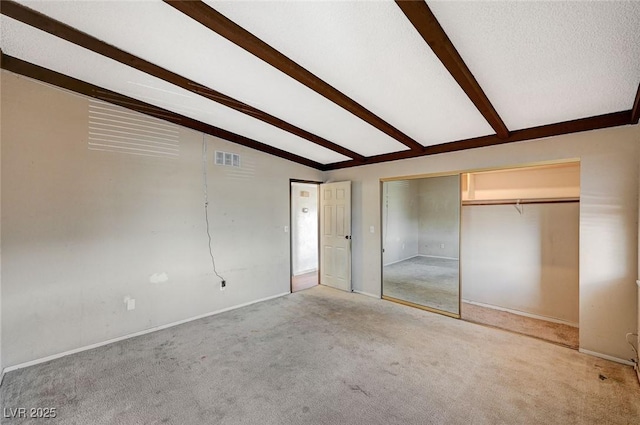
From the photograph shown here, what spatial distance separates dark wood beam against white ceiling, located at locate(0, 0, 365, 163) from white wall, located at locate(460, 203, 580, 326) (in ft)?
11.1

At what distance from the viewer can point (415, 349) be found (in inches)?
113

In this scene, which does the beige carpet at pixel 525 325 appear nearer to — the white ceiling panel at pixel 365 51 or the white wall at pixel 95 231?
the white ceiling panel at pixel 365 51

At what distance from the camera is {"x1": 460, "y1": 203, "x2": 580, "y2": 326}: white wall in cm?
353

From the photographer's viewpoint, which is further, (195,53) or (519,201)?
(519,201)

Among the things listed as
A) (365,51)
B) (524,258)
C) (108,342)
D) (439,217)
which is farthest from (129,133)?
(439,217)

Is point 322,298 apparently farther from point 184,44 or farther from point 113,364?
point 184,44

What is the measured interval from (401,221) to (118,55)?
5.68 metres

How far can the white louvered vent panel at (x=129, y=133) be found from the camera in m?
3.02

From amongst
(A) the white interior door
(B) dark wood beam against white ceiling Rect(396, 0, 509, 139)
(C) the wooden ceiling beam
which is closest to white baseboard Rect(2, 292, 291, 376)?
(A) the white interior door

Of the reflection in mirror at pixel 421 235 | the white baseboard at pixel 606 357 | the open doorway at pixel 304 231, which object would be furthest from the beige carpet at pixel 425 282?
the open doorway at pixel 304 231

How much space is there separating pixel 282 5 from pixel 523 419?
10.6ft

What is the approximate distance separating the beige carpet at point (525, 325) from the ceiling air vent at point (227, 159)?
4052mm

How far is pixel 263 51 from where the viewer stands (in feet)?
6.60

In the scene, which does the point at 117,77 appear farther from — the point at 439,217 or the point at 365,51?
the point at 439,217
